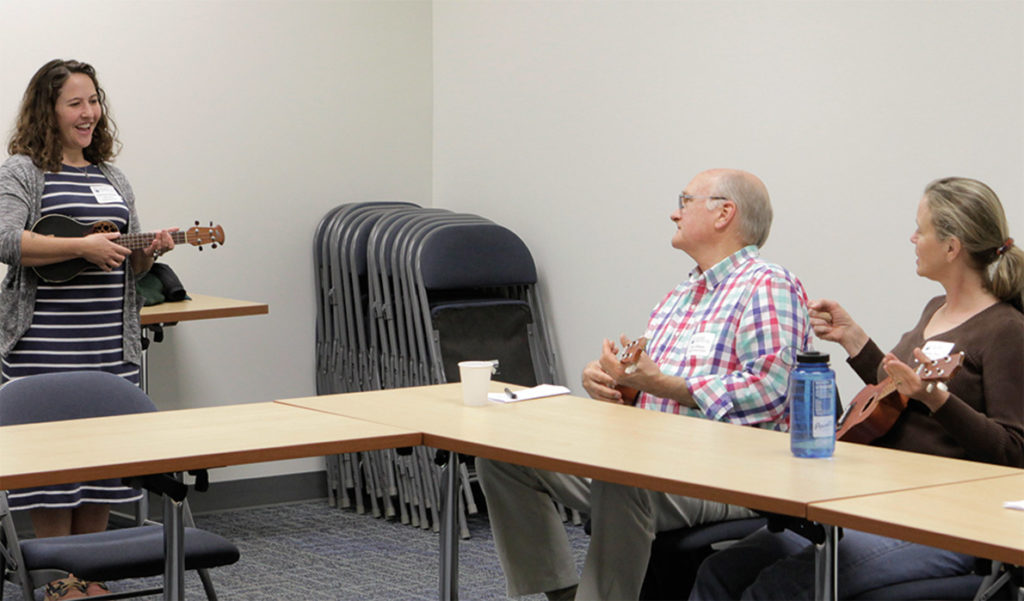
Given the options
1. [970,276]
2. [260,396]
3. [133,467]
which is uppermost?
[970,276]

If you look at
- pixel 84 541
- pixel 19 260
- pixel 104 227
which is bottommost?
pixel 84 541

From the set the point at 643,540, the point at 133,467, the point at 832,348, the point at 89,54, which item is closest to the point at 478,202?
the point at 89,54

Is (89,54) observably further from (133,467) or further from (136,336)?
(133,467)

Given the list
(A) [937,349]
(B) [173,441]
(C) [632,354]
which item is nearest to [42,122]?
(B) [173,441]

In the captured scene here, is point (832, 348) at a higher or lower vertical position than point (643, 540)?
higher

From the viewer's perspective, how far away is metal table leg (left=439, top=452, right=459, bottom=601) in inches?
122

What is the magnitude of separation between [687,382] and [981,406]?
0.73 meters

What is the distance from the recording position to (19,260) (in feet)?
13.1

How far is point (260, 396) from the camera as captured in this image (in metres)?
5.73

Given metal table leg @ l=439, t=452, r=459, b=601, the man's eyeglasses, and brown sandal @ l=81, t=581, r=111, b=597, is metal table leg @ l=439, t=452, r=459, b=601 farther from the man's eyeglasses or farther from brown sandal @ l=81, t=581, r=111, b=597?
brown sandal @ l=81, t=581, r=111, b=597

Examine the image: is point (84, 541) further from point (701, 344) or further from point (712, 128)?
point (712, 128)

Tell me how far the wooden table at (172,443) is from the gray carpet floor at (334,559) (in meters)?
1.37

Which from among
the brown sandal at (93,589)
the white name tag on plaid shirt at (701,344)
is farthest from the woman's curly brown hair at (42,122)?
the white name tag on plaid shirt at (701,344)

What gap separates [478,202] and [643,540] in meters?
3.19
